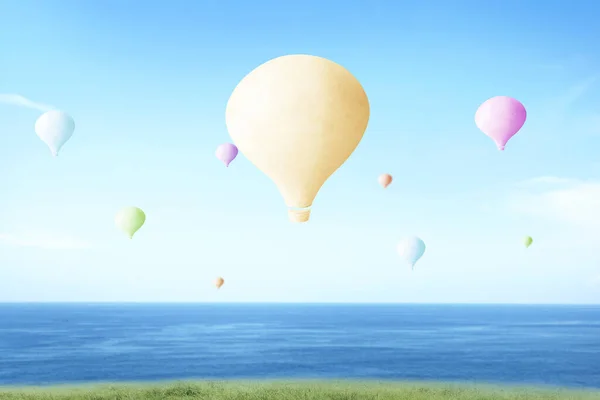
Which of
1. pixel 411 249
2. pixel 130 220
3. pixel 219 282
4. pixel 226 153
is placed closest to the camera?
pixel 130 220

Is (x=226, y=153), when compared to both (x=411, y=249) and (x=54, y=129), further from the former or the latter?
(x=411, y=249)

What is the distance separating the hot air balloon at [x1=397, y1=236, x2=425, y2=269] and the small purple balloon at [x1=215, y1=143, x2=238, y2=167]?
27.0ft

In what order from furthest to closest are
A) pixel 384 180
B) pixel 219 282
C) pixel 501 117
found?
pixel 219 282 < pixel 384 180 < pixel 501 117

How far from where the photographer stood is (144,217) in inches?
926

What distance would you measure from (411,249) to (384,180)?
3046 mm

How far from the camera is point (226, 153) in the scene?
23.3 meters

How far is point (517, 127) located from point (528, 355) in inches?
2325

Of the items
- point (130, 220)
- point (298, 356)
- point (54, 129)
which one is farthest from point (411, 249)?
point (298, 356)

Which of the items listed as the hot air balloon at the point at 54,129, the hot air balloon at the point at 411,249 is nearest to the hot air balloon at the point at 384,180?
the hot air balloon at the point at 411,249

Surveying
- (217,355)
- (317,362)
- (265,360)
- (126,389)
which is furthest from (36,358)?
(126,389)

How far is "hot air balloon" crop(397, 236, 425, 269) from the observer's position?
89.1 feet

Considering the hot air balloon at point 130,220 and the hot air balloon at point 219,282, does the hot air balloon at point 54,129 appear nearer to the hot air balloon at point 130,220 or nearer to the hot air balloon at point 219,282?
the hot air balloon at point 130,220

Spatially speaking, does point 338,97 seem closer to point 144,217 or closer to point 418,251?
point 144,217

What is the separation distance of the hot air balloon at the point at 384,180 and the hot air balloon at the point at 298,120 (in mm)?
17882
